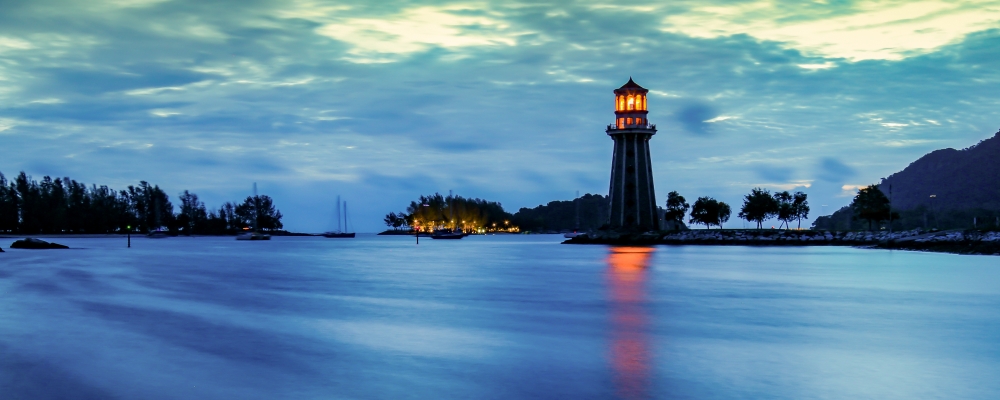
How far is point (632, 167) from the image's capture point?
66.1 meters

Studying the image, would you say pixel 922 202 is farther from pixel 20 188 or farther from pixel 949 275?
pixel 20 188

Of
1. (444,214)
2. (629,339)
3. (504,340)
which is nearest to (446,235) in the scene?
(444,214)

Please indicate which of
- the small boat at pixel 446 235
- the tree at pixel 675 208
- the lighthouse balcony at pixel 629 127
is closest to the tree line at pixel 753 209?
the tree at pixel 675 208

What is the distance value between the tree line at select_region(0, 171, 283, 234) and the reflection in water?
112470mm

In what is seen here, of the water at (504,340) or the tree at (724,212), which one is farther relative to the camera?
the tree at (724,212)

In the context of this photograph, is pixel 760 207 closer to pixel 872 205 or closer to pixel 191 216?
pixel 872 205

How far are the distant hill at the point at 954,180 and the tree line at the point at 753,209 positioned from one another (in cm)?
5912

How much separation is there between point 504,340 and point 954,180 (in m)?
167

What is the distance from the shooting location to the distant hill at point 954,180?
14125 centimetres

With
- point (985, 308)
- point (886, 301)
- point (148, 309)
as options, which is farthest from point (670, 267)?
point (148, 309)

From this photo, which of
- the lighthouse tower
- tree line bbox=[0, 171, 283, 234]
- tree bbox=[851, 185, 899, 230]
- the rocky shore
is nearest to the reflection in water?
the rocky shore

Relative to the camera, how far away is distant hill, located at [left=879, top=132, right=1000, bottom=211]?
141 meters

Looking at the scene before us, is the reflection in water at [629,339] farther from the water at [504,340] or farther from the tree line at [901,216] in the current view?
→ the tree line at [901,216]

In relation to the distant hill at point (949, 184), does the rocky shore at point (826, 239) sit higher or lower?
lower
